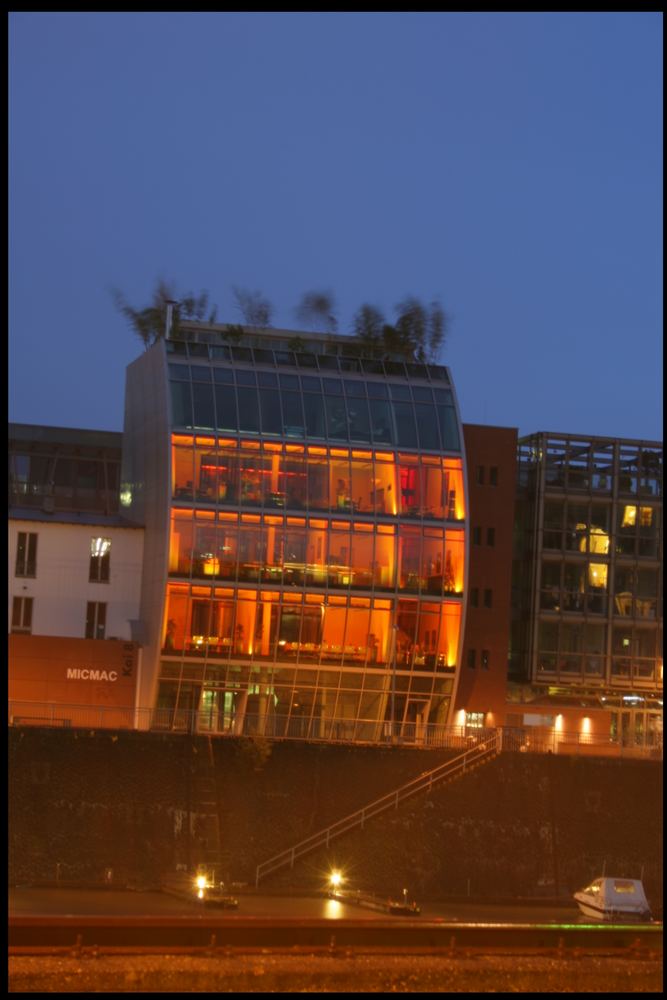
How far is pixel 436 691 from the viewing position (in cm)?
6631

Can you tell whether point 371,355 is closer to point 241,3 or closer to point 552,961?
point 552,961

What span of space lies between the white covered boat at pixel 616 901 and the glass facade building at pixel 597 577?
2448 cm

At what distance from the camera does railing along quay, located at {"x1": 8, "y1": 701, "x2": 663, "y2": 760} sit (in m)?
57.9

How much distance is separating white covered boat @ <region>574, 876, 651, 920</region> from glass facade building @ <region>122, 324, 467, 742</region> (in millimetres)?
14087

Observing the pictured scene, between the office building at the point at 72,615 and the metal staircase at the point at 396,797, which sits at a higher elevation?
the office building at the point at 72,615

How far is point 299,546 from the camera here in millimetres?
64500

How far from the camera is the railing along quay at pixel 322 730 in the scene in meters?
57.9

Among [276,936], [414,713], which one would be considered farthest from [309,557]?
[276,936]

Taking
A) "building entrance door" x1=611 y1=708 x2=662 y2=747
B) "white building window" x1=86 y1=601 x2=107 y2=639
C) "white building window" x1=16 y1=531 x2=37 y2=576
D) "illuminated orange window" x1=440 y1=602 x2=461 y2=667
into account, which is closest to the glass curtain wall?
"illuminated orange window" x1=440 y1=602 x2=461 y2=667

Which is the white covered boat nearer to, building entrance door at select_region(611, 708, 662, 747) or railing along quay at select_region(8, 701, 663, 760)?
railing along quay at select_region(8, 701, 663, 760)

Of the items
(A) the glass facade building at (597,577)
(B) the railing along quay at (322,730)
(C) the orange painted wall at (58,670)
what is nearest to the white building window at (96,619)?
(C) the orange painted wall at (58,670)

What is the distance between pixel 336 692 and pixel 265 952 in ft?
108

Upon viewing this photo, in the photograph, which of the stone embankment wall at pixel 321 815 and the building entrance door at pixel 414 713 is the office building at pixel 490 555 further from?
the stone embankment wall at pixel 321 815

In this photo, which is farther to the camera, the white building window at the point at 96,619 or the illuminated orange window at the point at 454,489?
the white building window at the point at 96,619
